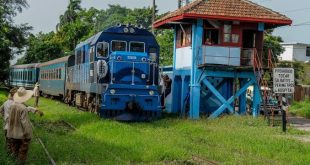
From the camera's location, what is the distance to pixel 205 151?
13086mm

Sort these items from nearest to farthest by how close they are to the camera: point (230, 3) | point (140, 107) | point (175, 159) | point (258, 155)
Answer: point (175, 159), point (258, 155), point (140, 107), point (230, 3)

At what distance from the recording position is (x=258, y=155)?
1308 centimetres

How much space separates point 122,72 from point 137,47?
6.16ft

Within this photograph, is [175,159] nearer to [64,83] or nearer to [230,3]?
[230,3]

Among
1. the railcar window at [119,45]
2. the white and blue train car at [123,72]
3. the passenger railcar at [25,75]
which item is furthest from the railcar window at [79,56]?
the passenger railcar at [25,75]

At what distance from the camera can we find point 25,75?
5338 centimetres

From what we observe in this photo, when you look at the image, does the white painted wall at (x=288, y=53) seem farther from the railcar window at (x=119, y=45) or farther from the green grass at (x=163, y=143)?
the railcar window at (x=119, y=45)

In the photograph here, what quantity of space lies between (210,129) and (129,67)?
14.4ft

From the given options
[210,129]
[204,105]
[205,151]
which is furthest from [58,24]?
[205,151]

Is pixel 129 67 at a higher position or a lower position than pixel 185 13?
lower

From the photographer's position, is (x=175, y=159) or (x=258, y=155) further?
(x=258, y=155)

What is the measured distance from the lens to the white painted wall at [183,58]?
24.4 metres

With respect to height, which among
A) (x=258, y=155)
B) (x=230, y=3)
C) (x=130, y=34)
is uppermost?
(x=230, y=3)

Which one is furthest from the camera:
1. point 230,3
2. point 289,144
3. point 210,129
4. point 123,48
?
point 230,3
